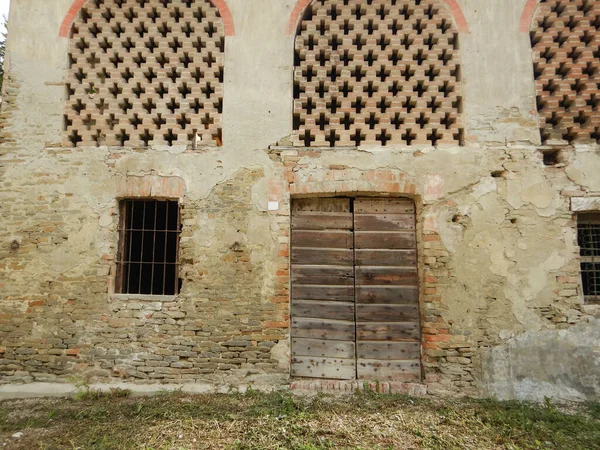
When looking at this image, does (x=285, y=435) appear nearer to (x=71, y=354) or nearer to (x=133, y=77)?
(x=71, y=354)

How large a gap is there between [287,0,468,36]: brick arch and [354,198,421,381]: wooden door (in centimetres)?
253

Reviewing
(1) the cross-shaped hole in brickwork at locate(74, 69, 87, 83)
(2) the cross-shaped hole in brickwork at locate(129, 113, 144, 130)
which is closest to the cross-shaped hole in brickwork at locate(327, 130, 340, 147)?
(2) the cross-shaped hole in brickwork at locate(129, 113, 144, 130)

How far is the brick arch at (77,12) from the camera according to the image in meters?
5.14

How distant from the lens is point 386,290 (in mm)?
4789

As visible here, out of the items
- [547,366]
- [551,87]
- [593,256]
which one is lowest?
[547,366]

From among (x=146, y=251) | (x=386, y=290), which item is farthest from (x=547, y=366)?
(x=146, y=251)

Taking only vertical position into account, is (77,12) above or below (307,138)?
above

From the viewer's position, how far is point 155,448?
3.36 meters

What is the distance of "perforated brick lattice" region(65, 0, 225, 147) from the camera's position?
5023 millimetres

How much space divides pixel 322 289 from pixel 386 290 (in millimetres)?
831

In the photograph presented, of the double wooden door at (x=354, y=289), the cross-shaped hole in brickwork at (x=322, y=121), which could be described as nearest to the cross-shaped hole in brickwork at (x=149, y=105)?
the cross-shaped hole in brickwork at (x=322, y=121)

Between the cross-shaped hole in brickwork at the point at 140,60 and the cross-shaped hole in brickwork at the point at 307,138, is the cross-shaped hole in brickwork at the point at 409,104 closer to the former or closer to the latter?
the cross-shaped hole in brickwork at the point at 307,138

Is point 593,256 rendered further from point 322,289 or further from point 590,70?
point 322,289

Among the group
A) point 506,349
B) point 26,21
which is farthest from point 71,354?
point 506,349
